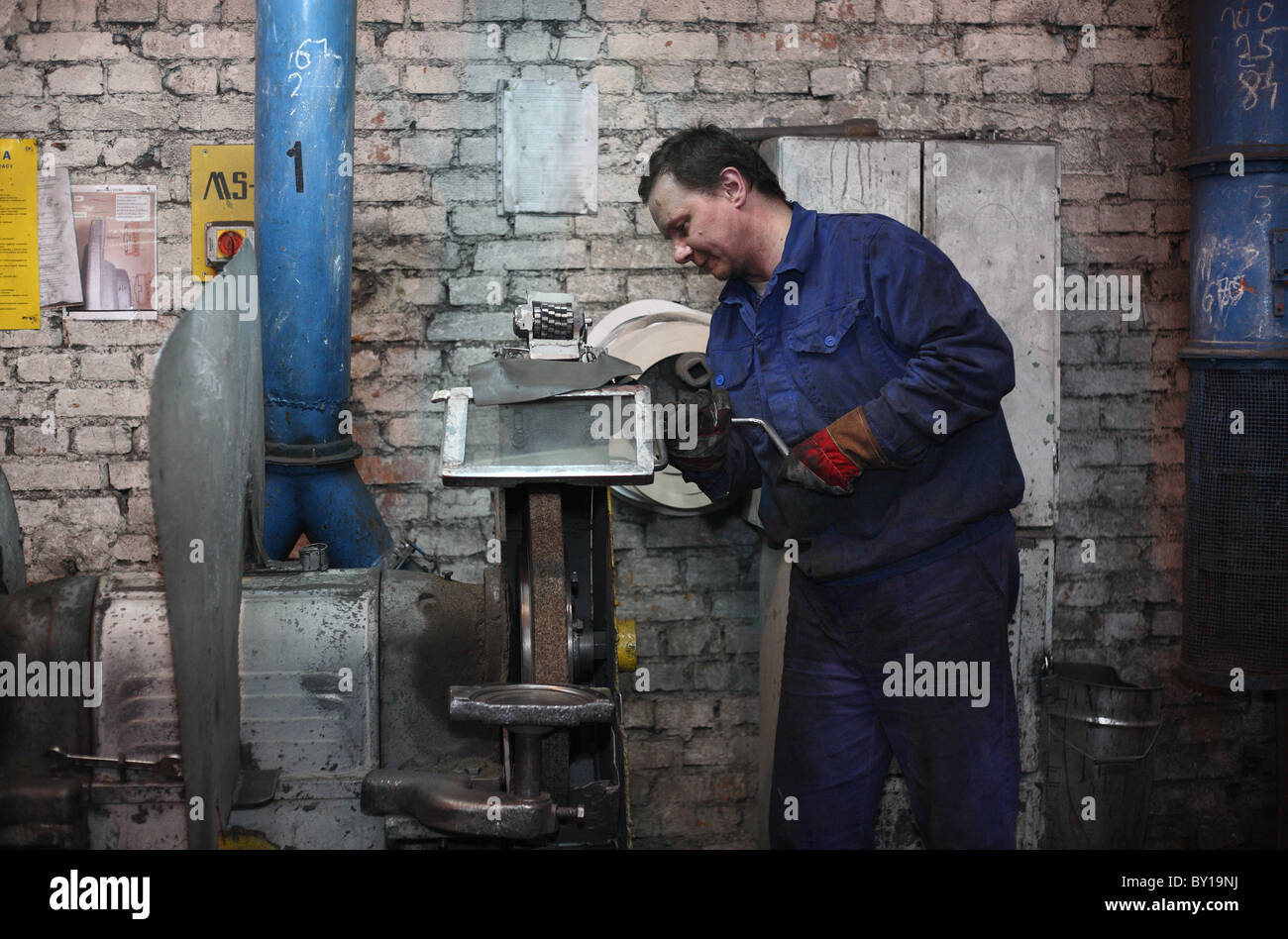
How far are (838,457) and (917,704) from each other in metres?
0.48

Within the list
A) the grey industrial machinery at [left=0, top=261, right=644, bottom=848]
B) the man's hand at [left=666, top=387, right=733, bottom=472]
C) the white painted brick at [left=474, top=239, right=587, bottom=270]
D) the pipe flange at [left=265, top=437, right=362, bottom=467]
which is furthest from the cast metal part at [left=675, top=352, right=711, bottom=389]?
the white painted brick at [left=474, top=239, right=587, bottom=270]

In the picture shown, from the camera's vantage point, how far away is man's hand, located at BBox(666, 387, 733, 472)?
1857 millimetres

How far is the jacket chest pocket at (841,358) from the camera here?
194 centimetres

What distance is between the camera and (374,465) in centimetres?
268

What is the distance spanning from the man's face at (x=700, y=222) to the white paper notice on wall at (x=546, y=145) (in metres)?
0.68

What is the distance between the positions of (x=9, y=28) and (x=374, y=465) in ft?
4.55

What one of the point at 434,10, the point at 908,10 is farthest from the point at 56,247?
the point at 908,10

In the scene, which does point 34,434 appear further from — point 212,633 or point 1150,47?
point 1150,47

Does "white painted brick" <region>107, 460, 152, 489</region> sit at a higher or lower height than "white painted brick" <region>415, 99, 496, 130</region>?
lower

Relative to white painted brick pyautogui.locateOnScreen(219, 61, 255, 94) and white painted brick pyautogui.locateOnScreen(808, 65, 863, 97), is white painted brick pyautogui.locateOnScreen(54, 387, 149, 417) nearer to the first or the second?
white painted brick pyautogui.locateOnScreen(219, 61, 255, 94)

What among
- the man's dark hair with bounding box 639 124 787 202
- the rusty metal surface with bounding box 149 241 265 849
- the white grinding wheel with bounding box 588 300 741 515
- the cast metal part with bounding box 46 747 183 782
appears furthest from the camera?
the white grinding wheel with bounding box 588 300 741 515

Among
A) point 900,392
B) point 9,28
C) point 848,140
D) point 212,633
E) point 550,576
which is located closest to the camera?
point 212,633

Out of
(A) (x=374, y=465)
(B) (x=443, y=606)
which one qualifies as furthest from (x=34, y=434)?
(B) (x=443, y=606)

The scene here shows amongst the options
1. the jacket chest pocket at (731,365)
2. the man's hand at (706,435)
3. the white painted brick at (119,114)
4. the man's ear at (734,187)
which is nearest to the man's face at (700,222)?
the man's ear at (734,187)
